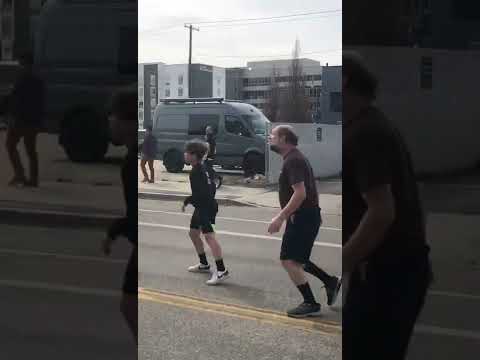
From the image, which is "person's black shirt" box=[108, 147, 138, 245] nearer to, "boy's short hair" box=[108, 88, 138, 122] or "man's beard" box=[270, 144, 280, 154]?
"boy's short hair" box=[108, 88, 138, 122]

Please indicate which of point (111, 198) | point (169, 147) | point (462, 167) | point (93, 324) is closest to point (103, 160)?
point (111, 198)

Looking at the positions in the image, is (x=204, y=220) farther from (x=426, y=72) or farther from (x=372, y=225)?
(x=426, y=72)

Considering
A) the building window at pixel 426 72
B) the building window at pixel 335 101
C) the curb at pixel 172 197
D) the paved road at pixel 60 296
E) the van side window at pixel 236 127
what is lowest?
the paved road at pixel 60 296

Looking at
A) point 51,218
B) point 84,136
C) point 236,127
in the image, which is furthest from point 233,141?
point 51,218

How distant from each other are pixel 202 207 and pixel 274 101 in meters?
0.33

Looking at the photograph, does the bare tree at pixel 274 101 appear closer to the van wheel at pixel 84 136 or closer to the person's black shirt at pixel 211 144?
the person's black shirt at pixel 211 144

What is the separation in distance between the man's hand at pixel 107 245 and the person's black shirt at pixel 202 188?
0.30 meters

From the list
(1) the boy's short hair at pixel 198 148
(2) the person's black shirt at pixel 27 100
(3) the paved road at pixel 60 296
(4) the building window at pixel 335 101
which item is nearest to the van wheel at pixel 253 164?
(1) the boy's short hair at pixel 198 148

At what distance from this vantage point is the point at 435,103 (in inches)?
57.7

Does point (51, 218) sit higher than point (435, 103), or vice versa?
point (435, 103)

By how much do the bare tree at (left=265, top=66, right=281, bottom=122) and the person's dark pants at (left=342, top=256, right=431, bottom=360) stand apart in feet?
1.48

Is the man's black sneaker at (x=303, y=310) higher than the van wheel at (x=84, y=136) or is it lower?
lower

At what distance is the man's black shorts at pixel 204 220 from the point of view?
147 centimetres

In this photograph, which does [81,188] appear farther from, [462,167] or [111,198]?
[462,167]
